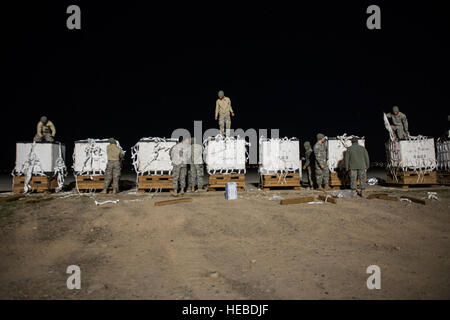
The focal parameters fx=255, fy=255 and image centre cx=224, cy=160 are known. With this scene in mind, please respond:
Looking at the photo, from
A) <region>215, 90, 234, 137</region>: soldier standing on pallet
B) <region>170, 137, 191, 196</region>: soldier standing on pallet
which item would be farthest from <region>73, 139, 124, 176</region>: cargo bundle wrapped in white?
<region>215, 90, 234, 137</region>: soldier standing on pallet

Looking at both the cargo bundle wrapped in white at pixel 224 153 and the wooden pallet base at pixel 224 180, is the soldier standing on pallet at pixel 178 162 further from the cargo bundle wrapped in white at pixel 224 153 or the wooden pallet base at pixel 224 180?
the wooden pallet base at pixel 224 180

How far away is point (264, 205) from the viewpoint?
6543mm

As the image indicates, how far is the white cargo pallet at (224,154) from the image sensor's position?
8852mm

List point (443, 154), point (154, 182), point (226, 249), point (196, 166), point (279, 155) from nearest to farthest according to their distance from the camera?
point (226, 249) → point (154, 182) → point (196, 166) → point (279, 155) → point (443, 154)

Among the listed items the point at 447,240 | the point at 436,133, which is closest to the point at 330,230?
the point at 447,240

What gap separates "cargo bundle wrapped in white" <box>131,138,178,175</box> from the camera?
28.6 feet

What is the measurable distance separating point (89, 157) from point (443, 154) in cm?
1331

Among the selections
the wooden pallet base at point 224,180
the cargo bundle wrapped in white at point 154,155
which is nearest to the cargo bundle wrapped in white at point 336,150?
the wooden pallet base at point 224,180

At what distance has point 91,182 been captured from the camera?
8977 mm

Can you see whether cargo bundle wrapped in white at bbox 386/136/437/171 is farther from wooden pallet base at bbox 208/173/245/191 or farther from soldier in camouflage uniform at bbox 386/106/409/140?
wooden pallet base at bbox 208/173/245/191

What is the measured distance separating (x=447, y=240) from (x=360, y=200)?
269 cm

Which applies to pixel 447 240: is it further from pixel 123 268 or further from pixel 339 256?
pixel 123 268

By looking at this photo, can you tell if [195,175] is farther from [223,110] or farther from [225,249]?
[225,249]

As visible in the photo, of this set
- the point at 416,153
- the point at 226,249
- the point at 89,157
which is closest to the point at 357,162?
the point at 416,153
